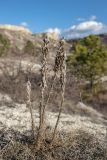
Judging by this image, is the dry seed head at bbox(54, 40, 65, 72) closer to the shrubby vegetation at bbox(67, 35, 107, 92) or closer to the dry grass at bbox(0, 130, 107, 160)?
the dry grass at bbox(0, 130, 107, 160)

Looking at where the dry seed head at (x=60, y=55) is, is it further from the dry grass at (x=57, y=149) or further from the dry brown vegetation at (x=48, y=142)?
the dry grass at (x=57, y=149)

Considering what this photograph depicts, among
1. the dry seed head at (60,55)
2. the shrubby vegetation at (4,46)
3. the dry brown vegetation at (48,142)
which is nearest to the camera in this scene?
the dry seed head at (60,55)

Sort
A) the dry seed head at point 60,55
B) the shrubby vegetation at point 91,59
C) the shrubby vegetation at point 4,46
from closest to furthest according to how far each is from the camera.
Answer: the dry seed head at point 60,55 → the shrubby vegetation at point 91,59 → the shrubby vegetation at point 4,46

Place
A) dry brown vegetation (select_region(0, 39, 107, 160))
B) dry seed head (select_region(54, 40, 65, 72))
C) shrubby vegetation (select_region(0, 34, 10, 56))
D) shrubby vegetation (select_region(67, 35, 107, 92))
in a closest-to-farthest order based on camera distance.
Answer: dry seed head (select_region(54, 40, 65, 72)), dry brown vegetation (select_region(0, 39, 107, 160)), shrubby vegetation (select_region(67, 35, 107, 92)), shrubby vegetation (select_region(0, 34, 10, 56))

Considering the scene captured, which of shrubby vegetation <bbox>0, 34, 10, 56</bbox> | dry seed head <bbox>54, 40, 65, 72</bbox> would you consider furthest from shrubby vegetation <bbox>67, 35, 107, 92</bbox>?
dry seed head <bbox>54, 40, 65, 72</bbox>

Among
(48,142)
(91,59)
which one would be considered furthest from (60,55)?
(91,59)

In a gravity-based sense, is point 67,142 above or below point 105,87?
above

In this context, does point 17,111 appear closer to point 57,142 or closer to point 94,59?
point 57,142

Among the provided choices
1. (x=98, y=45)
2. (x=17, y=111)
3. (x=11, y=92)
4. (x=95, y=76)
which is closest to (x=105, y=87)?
(x=95, y=76)

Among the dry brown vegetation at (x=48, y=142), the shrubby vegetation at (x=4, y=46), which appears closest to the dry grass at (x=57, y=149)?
the dry brown vegetation at (x=48, y=142)

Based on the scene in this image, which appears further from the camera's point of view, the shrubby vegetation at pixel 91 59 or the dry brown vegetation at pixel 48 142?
the shrubby vegetation at pixel 91 59

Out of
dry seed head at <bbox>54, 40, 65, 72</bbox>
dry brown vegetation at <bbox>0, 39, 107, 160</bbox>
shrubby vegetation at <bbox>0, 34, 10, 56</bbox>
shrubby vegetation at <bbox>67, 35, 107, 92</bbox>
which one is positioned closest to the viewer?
dry seed head at <bbox>54, 40, 65, 72</bbox>
